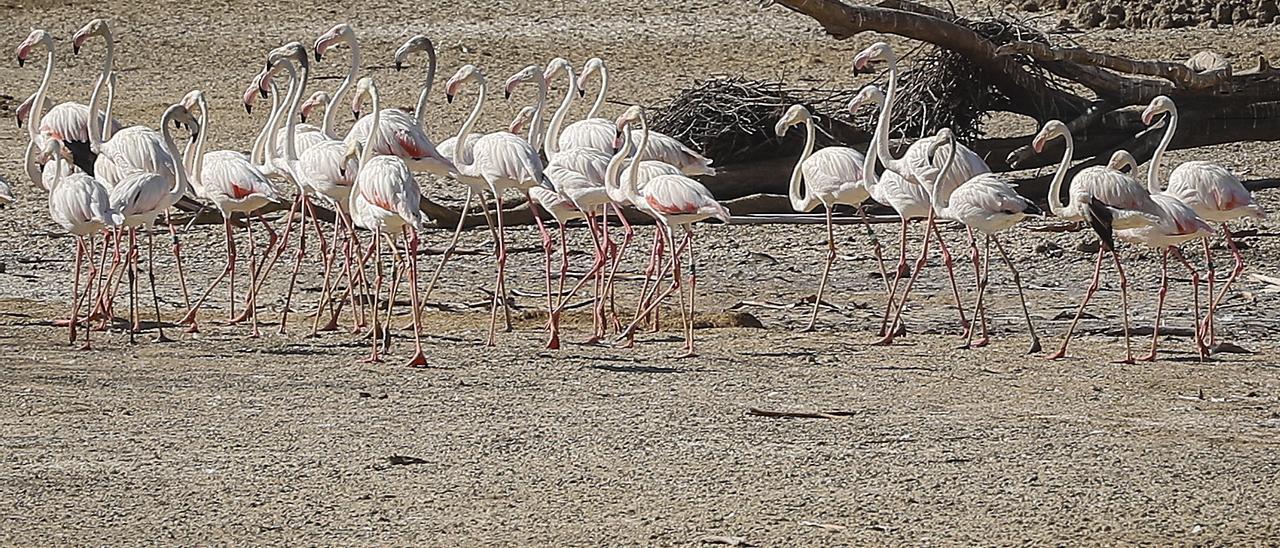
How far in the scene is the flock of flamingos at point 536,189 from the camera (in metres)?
8.73

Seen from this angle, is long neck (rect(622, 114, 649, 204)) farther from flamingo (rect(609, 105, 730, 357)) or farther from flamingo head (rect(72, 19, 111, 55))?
flamingo head (rect(72, 19, 111, 55))

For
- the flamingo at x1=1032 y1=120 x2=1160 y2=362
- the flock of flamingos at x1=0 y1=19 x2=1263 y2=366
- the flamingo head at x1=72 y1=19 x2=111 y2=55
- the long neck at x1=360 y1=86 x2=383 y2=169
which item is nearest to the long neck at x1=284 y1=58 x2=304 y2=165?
the flock of flamingos at x1=0 y1=19 x2=1263 y2=366

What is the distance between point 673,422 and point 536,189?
280 centimetres

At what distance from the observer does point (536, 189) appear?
9.69m

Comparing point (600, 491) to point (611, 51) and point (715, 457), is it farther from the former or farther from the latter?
point (611, 51)

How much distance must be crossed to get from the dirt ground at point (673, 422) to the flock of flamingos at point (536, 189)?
276 millimetres

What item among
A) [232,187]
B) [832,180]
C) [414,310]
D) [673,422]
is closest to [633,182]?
[832,180]

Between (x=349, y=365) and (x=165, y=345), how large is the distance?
1031mm

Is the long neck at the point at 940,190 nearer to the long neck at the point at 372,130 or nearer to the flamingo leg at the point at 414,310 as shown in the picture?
the flamingo leg at the point at 414,310

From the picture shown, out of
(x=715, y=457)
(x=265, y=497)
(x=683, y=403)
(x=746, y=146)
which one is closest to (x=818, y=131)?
(x=746, y=146)

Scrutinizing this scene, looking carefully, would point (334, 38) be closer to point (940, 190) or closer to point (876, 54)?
point (876, 54)

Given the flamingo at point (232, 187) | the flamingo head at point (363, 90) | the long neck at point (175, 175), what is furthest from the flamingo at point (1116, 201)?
the long neck at point (175, 175)

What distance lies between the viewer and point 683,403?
754 centimetres

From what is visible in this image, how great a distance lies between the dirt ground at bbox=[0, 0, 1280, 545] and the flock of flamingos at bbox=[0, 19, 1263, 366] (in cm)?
28
